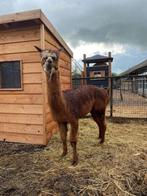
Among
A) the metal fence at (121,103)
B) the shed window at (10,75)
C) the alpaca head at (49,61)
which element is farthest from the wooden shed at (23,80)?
the metal fence at (121,103)

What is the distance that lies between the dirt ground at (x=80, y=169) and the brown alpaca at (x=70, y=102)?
1.03ft

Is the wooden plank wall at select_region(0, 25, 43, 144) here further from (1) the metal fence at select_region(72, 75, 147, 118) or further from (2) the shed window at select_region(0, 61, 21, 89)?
(1) the metal fence at select_region(72, 75, 147, 118)

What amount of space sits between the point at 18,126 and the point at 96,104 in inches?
67.7

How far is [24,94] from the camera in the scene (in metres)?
4.50

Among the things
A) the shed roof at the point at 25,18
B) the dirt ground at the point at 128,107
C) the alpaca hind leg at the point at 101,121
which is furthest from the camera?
the dirt ground at the point at 128,107

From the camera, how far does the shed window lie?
4.59 m

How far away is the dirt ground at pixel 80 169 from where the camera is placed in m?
2.80

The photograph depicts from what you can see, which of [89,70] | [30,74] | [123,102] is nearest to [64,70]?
[30,74]

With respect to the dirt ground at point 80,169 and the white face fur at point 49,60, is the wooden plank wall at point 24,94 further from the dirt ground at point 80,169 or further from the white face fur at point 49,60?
the white face fur at point 49,60

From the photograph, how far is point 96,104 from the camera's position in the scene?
171 inches

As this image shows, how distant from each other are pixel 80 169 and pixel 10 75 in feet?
8.35

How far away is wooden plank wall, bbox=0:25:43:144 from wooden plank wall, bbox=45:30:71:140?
0.25 metres

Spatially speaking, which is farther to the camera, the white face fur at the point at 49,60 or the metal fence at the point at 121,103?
the metal fence at the point at 121,103

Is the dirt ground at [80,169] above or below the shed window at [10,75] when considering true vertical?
below
